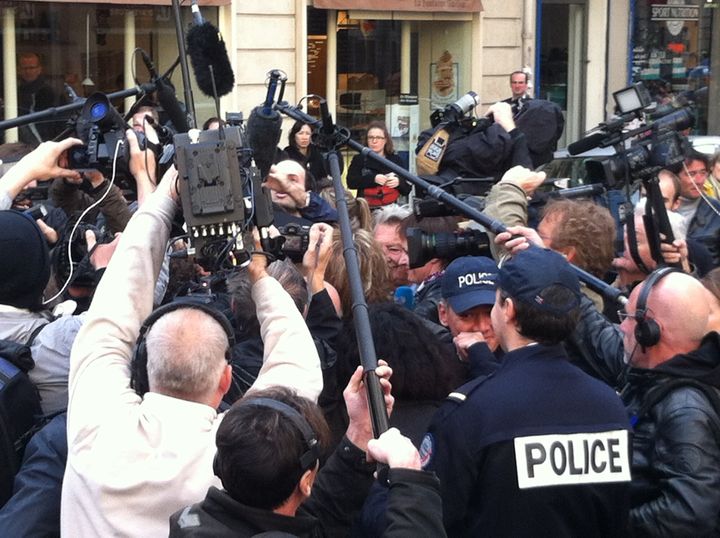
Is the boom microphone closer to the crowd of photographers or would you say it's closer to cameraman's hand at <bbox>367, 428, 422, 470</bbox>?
the crowd of photographers

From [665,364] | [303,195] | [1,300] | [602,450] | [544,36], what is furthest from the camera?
[544,36]

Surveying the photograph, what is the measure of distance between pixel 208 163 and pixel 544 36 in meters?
13.8

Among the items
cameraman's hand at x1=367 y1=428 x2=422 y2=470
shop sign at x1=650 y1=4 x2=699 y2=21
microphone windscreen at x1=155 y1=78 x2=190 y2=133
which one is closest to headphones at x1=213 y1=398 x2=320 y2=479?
cameraman's hand at x1=367 y1=428 x2=422 y2=470

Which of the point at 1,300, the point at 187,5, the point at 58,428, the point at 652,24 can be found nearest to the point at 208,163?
the point at 58,428

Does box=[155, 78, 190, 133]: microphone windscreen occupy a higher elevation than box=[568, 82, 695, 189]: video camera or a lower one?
higher

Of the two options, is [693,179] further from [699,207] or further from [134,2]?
[134,2]

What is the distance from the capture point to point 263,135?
4.15m

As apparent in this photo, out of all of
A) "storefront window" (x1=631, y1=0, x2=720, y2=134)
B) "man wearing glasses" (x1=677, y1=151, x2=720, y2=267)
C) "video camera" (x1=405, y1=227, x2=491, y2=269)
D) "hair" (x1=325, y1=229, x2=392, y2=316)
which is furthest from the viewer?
"storefront window" (x1=631, y1=0, x2=720, y2=134)

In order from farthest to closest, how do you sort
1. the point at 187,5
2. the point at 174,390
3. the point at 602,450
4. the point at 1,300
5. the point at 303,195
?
the point at 187,5 → the point at 303,195 → the point at 1,300 → the point at 602,450 → the point at 174,390

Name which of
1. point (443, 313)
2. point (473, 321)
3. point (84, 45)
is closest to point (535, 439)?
point (473, 321)

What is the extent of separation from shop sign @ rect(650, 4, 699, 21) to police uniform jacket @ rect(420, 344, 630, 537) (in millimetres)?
14930

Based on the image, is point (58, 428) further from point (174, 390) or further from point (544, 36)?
point (544, 36)

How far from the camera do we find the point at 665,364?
3.69m

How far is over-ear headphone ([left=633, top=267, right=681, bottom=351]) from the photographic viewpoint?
3744 mm
